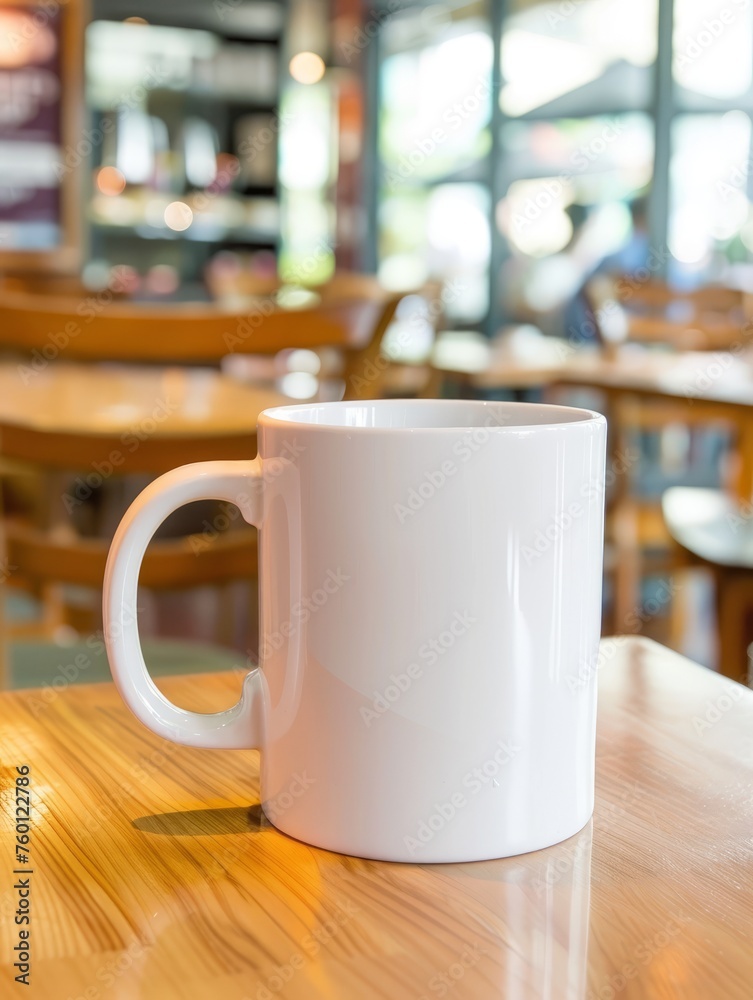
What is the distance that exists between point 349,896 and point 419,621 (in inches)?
3.1

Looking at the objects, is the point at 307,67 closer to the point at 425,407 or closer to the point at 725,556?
the point at 725,556

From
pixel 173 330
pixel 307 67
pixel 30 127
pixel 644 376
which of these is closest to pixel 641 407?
pixel 644 376

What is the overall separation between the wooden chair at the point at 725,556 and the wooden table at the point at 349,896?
3.31ft

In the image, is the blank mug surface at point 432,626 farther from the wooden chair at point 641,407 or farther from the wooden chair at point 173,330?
the wooden chair at point 641,407

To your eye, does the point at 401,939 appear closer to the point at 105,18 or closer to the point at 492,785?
the point at 492,785

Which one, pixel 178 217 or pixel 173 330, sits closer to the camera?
pixel 173 330

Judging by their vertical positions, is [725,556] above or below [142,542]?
below

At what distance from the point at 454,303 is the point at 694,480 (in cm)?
313

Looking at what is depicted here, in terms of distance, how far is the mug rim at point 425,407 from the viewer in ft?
1.12

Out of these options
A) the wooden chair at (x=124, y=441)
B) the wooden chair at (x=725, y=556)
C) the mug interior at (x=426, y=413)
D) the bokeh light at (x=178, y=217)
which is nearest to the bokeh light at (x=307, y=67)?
the bokeh light at (x=178, y=217)

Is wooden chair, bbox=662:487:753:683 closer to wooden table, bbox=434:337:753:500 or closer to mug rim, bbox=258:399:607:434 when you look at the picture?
wooden table, bbox=434:337:753:500

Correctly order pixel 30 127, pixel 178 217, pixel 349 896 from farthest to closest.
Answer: pixel 178 217 < pixel 30 127 < pixel 349 896

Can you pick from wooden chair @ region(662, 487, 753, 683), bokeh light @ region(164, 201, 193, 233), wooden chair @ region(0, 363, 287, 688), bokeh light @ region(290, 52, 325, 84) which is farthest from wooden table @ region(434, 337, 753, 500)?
bokeh light @ region(290, 52, 325, 84)

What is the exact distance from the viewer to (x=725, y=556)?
4.72 feet
